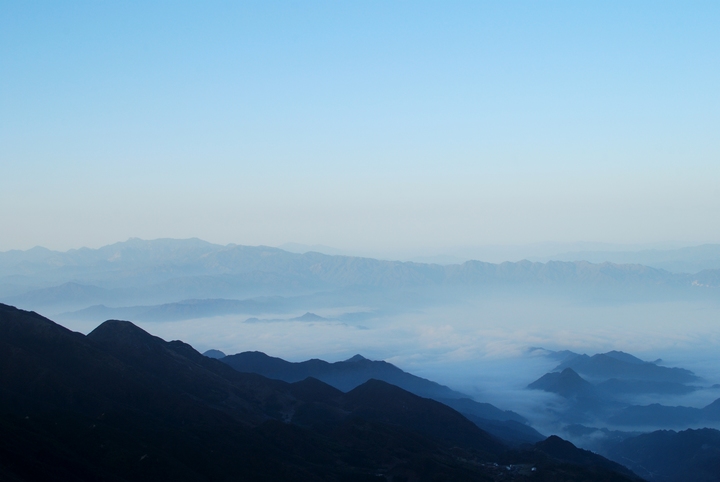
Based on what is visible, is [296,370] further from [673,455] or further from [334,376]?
[673,455]

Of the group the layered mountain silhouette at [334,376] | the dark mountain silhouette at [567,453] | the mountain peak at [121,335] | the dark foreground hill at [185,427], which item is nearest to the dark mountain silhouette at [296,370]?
the layered mountain silhouette at [334,376]

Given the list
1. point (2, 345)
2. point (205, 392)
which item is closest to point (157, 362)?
point (205, 392)

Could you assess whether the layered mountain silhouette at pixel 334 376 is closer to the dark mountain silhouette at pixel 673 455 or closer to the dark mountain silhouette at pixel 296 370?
the dark mountain silhouette at pixel 296 370

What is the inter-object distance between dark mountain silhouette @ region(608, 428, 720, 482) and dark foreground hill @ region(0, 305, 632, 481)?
4561 cm

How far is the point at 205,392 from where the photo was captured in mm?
111375

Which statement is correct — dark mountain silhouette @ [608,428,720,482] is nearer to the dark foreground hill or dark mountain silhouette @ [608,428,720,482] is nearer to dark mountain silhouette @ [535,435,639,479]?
dark mountain silhouette @ [535,435,639,479]

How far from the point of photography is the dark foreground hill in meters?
63.5

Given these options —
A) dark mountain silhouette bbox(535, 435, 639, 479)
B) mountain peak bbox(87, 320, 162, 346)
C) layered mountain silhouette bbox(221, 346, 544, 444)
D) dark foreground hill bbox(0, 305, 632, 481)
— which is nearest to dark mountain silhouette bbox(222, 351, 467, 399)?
layered mountain silhouette bbox(221, 346, 544, 444)

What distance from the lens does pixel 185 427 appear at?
3314 inches

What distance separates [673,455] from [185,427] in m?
123

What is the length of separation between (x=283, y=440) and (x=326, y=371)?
105 meters

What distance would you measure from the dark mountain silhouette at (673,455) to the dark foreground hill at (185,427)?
45607 millimetres

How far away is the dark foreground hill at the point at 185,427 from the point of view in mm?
63500

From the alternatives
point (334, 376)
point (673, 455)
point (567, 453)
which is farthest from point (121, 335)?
point (673, 455)
